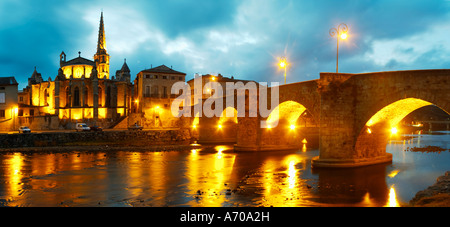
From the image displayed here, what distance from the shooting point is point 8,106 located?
5494 centimetres

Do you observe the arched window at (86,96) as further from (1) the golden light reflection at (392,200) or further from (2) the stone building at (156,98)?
(1) the golden light reflection at (392,200)

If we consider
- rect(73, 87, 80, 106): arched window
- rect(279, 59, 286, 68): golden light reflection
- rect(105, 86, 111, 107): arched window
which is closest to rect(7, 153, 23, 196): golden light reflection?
rect(279, 59, 286, 68): golden light reflection

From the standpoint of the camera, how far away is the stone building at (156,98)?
64250 millimetres

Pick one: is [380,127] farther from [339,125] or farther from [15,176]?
[15,176]

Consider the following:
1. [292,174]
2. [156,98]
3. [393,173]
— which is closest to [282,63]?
[292,174]

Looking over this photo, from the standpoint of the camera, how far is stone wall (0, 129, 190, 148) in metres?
40.1

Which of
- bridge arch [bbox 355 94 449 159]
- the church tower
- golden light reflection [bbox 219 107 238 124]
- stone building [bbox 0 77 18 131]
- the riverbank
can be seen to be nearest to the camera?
the riverbank

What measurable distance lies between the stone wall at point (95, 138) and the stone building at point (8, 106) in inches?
688

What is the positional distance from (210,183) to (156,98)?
4925 cm

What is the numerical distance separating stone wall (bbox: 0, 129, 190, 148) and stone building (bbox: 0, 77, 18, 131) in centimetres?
1747

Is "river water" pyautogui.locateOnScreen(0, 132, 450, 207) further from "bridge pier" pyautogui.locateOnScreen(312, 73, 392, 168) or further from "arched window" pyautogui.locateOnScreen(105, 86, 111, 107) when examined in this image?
"arched window" pyautogui.locateOnScreen(105, 86, 111, 107)

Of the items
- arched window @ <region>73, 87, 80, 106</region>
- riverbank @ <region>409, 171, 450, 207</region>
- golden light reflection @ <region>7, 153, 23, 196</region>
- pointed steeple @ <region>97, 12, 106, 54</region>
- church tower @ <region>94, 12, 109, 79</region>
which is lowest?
golden light reflection @ <region>7, 153, 23, 196</region>

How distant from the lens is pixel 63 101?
66.1 meters
